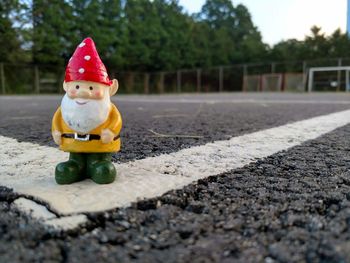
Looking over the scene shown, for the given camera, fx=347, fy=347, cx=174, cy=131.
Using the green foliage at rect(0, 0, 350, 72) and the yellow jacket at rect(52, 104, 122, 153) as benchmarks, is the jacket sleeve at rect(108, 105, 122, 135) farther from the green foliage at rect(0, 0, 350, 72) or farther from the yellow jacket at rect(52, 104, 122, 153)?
the green foliage at rect(0, 0, 350, 72)

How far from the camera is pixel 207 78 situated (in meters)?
26.1

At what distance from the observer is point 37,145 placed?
5.05 ft

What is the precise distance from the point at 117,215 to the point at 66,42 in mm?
20460

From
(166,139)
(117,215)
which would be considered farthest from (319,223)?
(166,139)

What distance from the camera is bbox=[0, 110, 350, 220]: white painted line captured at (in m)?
0.83

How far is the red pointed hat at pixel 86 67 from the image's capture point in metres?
0.99

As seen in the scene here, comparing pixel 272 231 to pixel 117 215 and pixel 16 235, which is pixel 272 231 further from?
pixel 16 235

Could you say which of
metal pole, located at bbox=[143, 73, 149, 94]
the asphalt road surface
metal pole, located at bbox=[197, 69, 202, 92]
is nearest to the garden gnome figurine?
the asphalt road surface

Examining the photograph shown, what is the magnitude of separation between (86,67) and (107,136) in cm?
21

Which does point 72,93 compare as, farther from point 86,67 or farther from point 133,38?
point 133,38

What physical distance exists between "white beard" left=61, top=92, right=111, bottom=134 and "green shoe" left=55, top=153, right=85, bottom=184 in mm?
90

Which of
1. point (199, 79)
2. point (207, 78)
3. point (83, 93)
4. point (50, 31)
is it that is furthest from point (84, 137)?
point (207, 78)

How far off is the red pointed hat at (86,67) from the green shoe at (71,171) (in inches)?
9.4

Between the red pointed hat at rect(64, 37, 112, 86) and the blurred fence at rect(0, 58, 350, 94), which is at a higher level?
the blurred fence at rect(0, 58, 350, 94)
